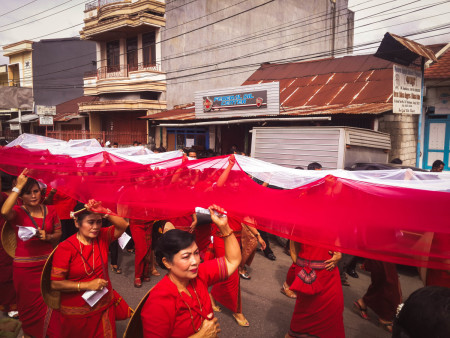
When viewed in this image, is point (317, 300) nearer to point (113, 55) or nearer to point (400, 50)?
point (400, 50)

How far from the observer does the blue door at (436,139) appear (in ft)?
37.6

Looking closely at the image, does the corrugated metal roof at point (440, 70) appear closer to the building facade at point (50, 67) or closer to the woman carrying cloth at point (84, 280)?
the woman carrying cloth at point (84, 280)

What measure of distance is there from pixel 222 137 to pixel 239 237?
10.2m

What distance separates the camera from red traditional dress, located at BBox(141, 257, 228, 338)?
1.86m

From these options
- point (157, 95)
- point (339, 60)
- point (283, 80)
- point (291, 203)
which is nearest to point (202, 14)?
point (157, 95)

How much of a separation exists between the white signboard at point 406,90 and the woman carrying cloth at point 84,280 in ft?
26.1

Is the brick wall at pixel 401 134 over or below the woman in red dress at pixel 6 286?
over

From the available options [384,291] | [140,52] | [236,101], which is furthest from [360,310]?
[140,52]

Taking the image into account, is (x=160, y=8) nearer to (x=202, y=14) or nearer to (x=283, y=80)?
(x=202, y=14)

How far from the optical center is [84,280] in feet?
8.80

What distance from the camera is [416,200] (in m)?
2.46

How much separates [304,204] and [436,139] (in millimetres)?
11291

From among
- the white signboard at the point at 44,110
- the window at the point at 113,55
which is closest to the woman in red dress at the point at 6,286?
the white signboard at the point at 44,110

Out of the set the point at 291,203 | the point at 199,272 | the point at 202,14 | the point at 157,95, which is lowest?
the point at 199,272
